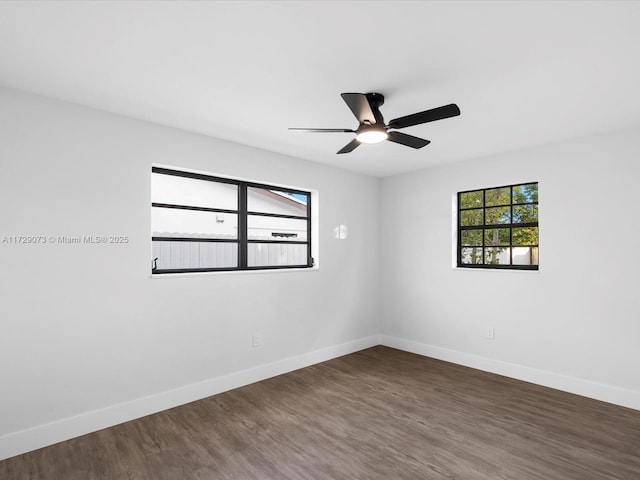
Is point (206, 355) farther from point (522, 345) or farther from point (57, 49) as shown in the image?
point (522, 345)

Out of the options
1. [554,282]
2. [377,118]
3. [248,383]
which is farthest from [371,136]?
[248,383]

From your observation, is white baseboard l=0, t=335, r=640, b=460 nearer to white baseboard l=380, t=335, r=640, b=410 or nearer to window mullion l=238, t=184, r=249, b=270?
white baseboard l=380, t=335, r=640, b=410

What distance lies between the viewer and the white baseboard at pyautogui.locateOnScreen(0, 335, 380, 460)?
2447 mm

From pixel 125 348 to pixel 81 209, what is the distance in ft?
3.89

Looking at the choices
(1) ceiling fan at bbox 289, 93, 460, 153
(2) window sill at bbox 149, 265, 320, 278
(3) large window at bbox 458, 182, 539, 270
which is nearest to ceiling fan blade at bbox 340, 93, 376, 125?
(1) ceiling fan at bbox 289, 93, 460, 153

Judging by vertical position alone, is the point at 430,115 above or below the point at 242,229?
above

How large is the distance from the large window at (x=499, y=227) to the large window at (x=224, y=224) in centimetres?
204

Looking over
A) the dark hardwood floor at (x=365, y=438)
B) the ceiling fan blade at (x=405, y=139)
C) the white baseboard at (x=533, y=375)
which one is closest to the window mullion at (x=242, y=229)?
the dark hardwood floor at (x=365, y=438)

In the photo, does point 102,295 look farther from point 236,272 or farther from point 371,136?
point 371,136

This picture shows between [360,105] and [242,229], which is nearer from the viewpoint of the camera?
[360,105]

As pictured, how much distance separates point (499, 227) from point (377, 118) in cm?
253

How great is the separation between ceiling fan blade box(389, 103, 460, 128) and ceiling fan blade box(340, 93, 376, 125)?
20cm

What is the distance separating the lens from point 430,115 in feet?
7.55

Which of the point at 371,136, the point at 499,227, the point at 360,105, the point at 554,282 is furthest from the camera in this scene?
the point at 499,227
